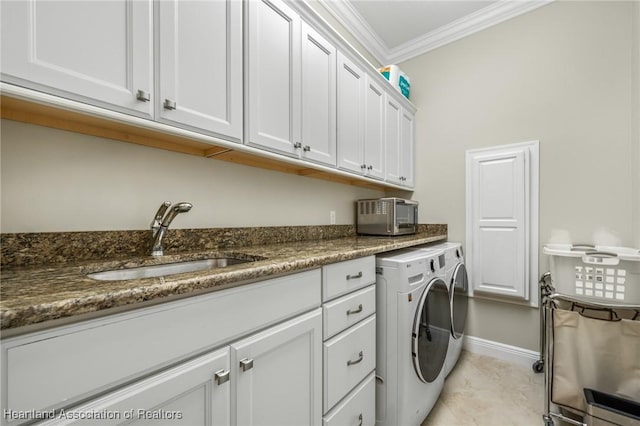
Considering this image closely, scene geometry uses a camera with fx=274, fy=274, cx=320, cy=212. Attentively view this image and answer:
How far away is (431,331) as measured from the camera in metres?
1.58

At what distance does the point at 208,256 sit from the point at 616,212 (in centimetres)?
267

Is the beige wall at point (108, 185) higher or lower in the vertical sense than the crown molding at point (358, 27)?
lower

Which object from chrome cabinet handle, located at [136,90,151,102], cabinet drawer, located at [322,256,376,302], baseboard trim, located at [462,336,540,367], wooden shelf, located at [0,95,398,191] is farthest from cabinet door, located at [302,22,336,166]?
baseboard trim, located at [462,336,540,367]

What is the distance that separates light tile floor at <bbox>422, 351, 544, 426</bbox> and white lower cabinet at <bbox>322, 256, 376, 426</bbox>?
610 mm

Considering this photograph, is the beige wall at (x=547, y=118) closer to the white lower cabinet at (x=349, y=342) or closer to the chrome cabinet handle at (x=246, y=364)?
the white lower cabinet at (x=349, y=342)

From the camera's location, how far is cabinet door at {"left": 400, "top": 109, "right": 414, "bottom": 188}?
2607 mm

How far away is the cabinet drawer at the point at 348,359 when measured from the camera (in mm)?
1129

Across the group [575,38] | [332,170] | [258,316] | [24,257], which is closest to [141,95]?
[24,257]

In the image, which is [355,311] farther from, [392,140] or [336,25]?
[336,25]

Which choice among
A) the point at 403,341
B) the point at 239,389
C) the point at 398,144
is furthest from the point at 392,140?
the point at 239,389

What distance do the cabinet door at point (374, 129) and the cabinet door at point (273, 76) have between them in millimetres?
764

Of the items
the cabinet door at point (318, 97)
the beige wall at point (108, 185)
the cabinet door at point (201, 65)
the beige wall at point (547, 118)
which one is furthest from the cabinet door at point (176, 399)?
the beige wall at point (547, 118)

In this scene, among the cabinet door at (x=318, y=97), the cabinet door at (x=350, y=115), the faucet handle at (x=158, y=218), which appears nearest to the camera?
the faucet handle at (x=158, y=218)

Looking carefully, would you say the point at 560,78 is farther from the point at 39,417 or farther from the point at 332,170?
the point at 39,417
